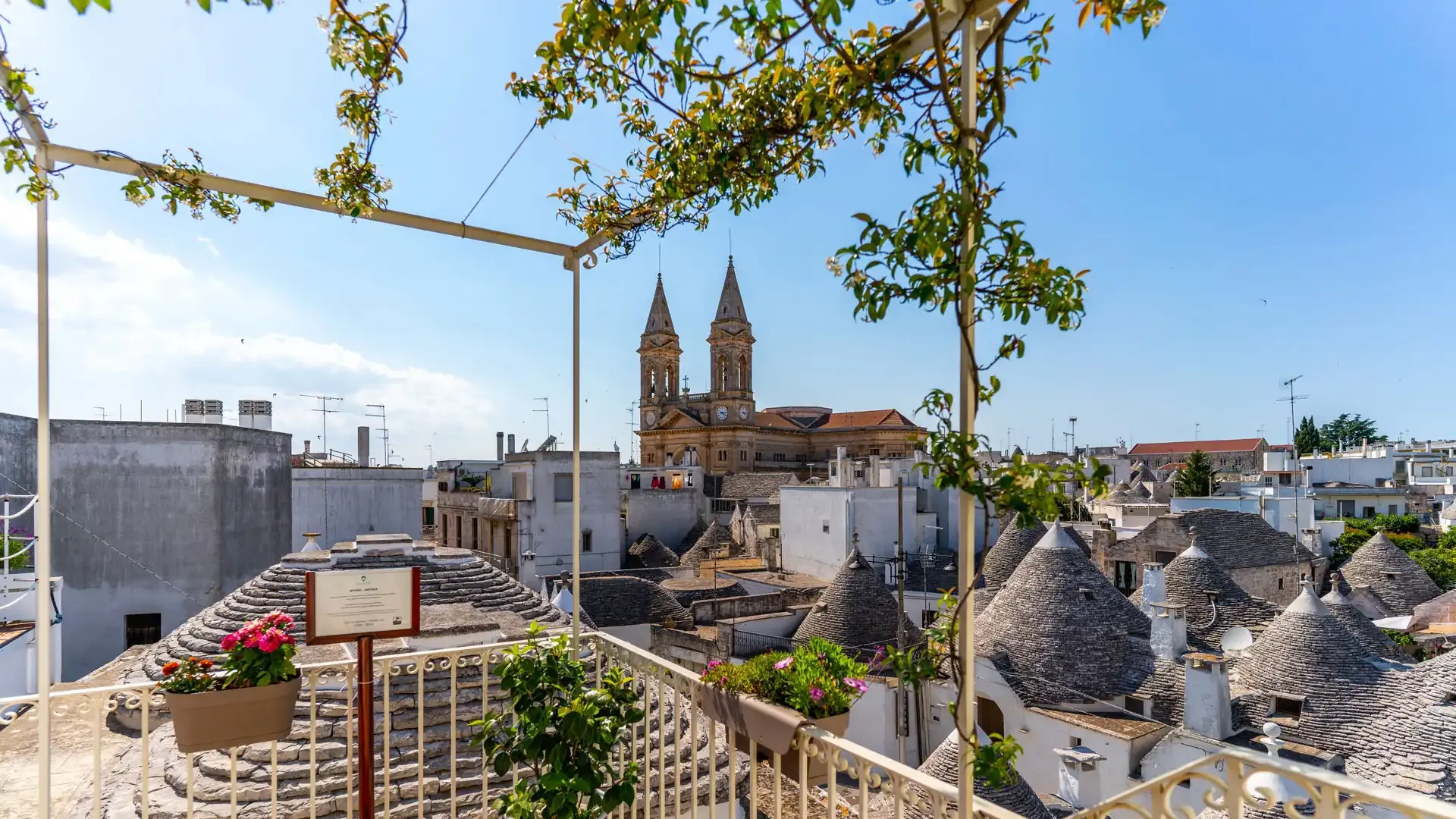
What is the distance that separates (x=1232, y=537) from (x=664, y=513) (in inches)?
835

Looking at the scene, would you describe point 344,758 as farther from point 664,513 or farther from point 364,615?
point 664,513

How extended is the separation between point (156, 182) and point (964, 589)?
9.19ft

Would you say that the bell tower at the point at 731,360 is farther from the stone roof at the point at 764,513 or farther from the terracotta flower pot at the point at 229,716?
the terracotta flower pot at the point at 229,716

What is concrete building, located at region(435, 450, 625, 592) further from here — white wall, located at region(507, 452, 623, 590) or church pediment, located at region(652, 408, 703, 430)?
church pediment, located at region(652, 408, 703, 430)

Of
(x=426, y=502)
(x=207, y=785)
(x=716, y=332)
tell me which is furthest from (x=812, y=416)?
(x=207, y=785)

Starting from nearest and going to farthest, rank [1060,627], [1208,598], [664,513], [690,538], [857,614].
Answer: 1. [1060,627]
2. [857,614]
3. [1208,598]
4. [690,538]
5. [664,513]

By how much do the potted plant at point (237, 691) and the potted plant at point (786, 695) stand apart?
164cm

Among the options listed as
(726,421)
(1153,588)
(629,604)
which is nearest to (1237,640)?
(1153,588)

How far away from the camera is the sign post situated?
301cm

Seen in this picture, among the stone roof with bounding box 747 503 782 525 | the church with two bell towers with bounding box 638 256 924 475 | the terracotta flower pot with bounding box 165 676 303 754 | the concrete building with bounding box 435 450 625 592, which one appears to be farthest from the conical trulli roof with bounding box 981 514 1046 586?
the church with two bell towers with bounding box 638 256 924 475

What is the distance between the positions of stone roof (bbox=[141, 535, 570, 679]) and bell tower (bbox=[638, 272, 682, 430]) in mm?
44721

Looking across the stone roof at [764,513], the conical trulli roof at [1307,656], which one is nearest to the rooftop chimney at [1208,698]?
the conical trulli roof at [1307,656]

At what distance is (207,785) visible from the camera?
17.5 ft

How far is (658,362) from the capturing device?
56.8 meters
